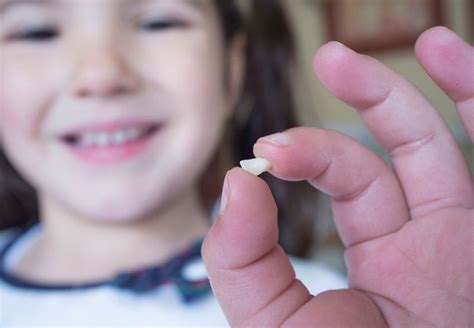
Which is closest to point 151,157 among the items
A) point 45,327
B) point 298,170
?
point 45,327

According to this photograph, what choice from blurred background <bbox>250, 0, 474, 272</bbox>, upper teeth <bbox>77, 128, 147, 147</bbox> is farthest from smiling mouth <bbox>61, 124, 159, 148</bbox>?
blurred background <bbox>250, 0, 474, 272</bbox>

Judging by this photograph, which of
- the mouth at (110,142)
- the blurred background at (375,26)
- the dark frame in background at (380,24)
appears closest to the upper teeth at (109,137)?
the mouth at (110,142)

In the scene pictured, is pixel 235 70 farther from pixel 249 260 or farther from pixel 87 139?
pixel 249 260

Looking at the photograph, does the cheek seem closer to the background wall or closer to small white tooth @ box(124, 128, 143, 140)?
small white tooth @ box(124, 128, 143, 140)

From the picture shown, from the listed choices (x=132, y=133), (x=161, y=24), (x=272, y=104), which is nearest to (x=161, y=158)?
(x=132, y=133)

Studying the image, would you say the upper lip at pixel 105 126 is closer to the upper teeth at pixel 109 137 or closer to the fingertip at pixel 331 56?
the upper teeth at pixel 109 137
